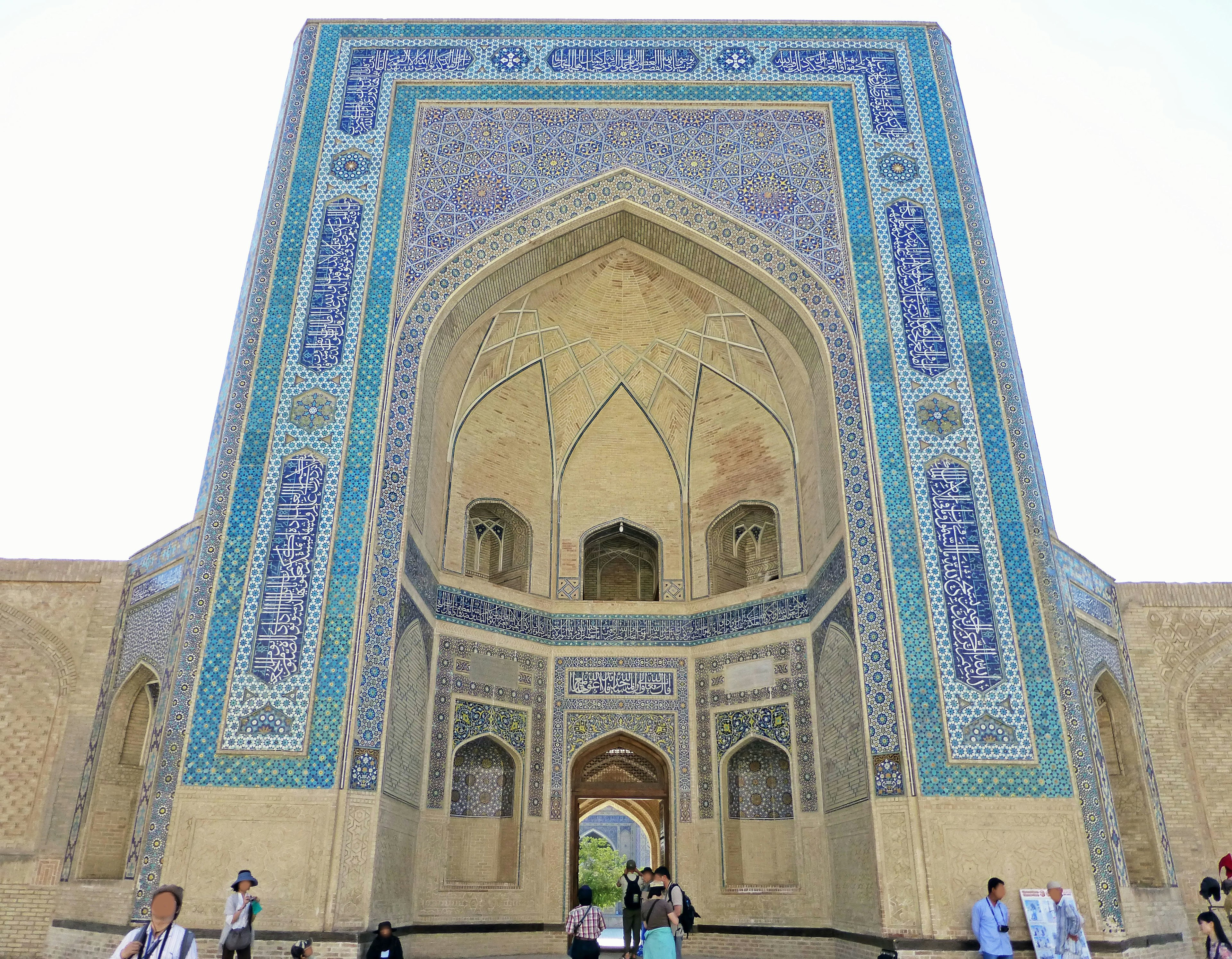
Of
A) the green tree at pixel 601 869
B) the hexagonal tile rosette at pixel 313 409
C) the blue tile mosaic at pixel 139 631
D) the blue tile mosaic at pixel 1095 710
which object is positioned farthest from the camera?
the green tree at pixel 601 869

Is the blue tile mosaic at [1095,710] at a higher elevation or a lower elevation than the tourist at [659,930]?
higher

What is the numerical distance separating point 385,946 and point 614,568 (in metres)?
4.63

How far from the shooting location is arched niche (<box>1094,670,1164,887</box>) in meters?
7.12

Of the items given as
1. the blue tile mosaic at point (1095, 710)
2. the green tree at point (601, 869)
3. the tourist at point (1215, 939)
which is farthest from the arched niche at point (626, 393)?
the green tree at point (601, 869)

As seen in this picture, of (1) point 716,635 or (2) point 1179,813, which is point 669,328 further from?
(2) point 1179,813

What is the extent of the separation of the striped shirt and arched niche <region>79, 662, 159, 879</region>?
368cm

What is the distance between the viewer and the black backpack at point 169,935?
236 centimetres

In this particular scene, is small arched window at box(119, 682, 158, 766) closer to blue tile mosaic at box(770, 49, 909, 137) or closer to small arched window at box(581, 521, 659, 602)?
small arched window at box(581, 521, 659, 602)

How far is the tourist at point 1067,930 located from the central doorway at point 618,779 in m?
3.17

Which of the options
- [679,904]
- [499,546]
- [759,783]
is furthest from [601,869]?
[679,904]

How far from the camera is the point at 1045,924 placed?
548 centimetres

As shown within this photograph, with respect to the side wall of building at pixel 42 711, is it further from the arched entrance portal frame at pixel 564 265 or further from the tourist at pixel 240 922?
the tourist at pixel 240 922

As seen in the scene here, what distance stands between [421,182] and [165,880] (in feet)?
17.4

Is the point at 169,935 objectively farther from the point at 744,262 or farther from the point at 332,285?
the point at 744,262
